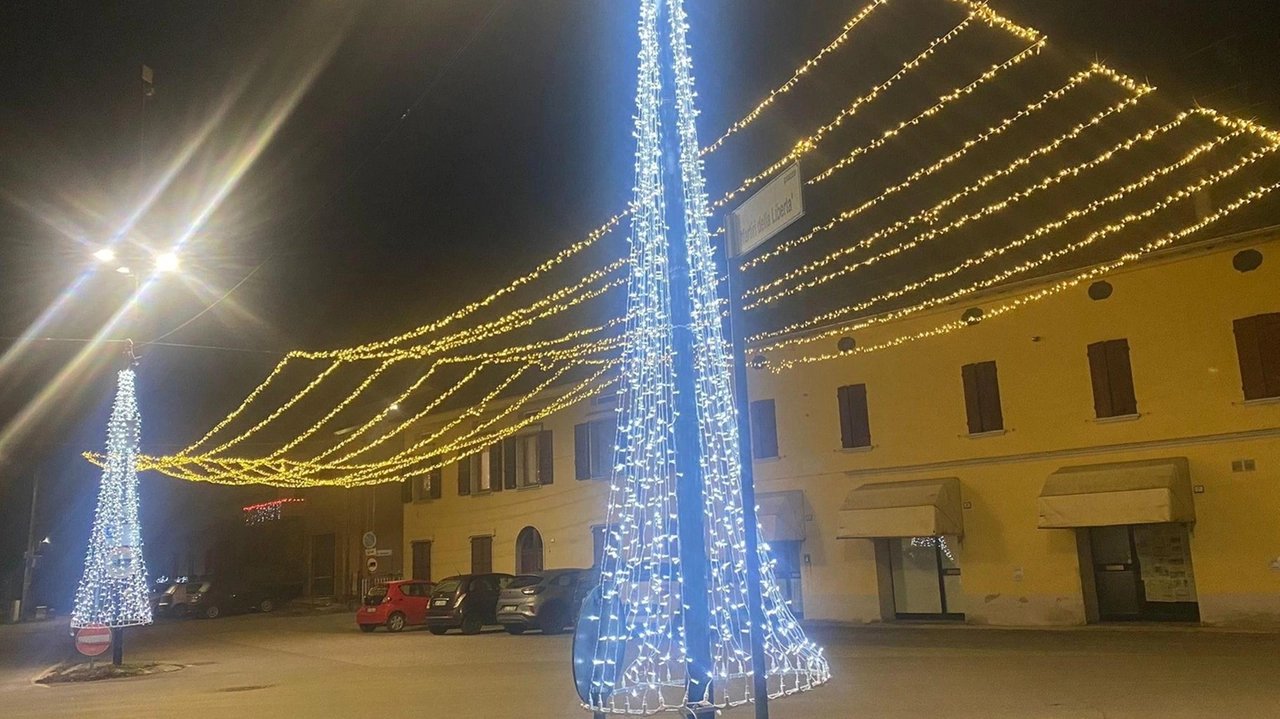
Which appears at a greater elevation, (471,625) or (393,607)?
(393,607)

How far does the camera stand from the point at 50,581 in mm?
47031

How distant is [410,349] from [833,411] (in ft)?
32.2

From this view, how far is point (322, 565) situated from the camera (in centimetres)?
4062

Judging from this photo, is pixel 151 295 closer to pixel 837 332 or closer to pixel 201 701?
pixel 201 701

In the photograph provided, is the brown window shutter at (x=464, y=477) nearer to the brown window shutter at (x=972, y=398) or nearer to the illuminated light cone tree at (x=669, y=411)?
the brown window shutter at (x=972, y=398)

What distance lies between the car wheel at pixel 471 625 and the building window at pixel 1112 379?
13.7m

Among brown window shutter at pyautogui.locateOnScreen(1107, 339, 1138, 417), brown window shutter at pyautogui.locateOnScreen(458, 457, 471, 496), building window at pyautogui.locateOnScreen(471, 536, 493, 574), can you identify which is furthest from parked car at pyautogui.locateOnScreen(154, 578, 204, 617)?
brown window shutter at pyautogui.locateOnScreen(1107, 339, 1138, 417)

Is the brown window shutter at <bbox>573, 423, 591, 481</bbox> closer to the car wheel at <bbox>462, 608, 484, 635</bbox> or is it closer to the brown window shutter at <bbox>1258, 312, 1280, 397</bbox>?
the car wheel at <bbox>462, 608, 484, 635</bbox>

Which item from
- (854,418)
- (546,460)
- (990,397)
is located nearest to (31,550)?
(546,460)

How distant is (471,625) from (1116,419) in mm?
14026

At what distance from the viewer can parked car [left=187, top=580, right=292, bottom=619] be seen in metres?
34.6

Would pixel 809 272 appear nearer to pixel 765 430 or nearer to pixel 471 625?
pixel 765 430

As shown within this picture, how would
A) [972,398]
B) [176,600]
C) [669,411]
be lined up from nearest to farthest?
[669,411] → [972,398] → [176,600]

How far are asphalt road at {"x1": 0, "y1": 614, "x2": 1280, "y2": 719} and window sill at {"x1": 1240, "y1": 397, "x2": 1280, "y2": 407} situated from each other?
3782mm
